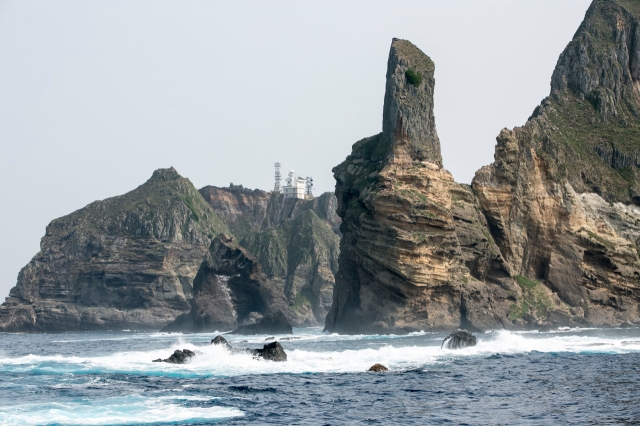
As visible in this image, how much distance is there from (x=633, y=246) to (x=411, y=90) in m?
31.3

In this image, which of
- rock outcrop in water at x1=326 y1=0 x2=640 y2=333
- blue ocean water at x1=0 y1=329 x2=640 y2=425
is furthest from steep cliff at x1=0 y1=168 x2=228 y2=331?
blue ocean water at x1=0 y1=329 x2=640 y2=425

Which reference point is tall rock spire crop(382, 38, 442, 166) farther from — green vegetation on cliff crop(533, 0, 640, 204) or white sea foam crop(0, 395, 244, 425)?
white sea foam crop(0, 395, 244, 425)

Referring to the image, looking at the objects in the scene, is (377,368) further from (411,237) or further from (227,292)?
(227,292)

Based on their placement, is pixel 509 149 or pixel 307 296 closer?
pixel 509 149

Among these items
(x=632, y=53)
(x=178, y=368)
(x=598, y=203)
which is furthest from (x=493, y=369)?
(x=632, y=53)

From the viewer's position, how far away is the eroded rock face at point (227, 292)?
364 feet

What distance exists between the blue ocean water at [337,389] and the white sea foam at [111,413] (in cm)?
Result: 4

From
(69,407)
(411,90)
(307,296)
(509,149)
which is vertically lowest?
(69,407)

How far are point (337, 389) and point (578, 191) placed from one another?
7066cm

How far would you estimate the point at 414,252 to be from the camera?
7988 cm

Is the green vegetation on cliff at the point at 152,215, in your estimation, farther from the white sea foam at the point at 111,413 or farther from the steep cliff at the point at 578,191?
the white sea foam at the point at 111,413

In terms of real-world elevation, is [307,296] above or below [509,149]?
below

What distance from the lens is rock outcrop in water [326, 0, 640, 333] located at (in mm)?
81562

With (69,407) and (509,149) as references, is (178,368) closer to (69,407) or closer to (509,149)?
(69,407)
